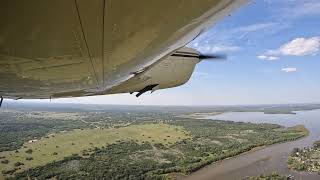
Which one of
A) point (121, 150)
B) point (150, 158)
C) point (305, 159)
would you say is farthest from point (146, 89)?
point (121, 150)

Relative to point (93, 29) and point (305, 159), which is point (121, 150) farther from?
point (93, 29)

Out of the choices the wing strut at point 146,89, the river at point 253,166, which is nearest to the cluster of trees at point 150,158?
the river at point 253,166

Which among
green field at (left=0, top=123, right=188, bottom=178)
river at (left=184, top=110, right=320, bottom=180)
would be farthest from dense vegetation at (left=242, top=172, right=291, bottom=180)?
green field at (left=0, top=123, right=188, bottom=178)

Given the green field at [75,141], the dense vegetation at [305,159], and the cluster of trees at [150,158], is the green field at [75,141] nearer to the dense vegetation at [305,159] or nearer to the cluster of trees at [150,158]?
the cluster of trees at [150,158]

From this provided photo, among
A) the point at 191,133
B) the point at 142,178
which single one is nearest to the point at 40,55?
the point at 142,178

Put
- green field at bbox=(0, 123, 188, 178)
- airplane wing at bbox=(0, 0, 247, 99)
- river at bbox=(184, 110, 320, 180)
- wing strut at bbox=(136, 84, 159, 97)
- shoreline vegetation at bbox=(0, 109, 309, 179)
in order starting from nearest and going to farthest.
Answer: airplane wing at bbox=(0, 0, 247, 99) → wing strut at bbox=(136, 84, 159, 97) → river at bbox=(184, 110, 320, 180) → shoreline vegetation at bbox=(0, 109, 309, 179) → green field at bbox=(0, 123, 188, 178)

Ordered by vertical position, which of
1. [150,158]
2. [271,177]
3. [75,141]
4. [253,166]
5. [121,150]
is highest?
[75,141]

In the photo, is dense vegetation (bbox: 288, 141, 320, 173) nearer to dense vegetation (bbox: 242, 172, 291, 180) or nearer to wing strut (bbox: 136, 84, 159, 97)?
dense vegetation (bbox: 242, 172, 291, 180)
